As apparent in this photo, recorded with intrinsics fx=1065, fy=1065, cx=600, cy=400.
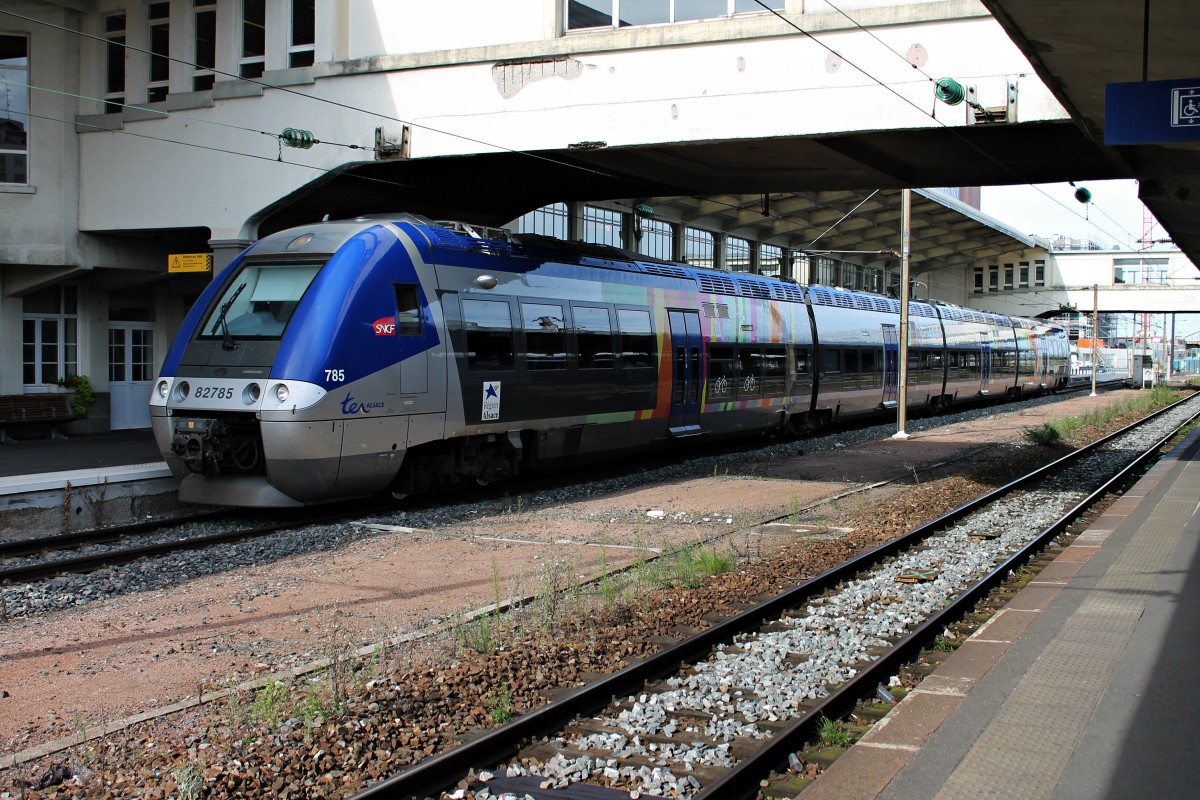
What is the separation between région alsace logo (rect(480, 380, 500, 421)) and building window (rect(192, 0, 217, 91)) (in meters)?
10.2

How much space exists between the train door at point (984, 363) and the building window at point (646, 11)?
2340 centimetres

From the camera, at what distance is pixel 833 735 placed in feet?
17.5

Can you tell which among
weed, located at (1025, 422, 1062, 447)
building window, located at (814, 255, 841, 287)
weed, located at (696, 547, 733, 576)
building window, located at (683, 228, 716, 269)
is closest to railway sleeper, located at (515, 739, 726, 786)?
weed, located at (696, 547, 733, 576)

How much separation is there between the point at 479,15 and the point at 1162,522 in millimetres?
11769

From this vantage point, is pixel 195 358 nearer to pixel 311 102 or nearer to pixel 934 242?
pixel 311 102

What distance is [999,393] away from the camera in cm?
3878

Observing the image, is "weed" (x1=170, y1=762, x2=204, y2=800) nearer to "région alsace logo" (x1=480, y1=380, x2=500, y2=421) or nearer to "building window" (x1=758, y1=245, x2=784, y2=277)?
"région alsace logo" (x1=480, y1=380, x2=500, y2=421)

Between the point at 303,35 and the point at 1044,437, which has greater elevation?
the point at 303,35

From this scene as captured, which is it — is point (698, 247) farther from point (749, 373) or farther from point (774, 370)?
point (749, 373)

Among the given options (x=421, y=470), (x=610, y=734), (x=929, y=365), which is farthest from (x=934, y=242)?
(x=610, y=734)

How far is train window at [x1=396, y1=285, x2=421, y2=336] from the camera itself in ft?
36.9

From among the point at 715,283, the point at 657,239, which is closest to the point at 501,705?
the point at 715,283

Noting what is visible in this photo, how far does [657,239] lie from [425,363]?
66.6ft

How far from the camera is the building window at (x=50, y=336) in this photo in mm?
20031
